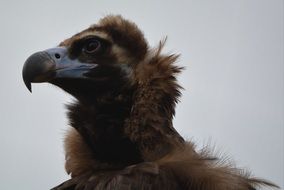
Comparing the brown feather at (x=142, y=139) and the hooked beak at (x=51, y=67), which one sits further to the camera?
the hooked beak at (x=51, y=67)

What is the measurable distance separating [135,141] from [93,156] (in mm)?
460

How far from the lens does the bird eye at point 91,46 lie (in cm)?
606

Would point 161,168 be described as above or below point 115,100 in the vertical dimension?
below

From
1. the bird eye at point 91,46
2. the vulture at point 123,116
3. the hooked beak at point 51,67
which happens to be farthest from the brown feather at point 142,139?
the hooked beak at point 51,67

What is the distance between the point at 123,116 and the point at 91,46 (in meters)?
0.97

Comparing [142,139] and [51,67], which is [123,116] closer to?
[142,139]

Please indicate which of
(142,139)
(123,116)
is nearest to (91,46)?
(123,116)

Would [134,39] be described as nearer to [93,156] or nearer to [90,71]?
[90,71]

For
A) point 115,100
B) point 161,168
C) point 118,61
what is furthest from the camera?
point 118,61

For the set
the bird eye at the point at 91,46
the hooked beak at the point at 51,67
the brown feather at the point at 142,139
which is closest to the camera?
the brown feather at the point at 142,139

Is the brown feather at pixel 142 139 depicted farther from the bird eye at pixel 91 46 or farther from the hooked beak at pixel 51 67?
the hooked beak at pixel 51 67

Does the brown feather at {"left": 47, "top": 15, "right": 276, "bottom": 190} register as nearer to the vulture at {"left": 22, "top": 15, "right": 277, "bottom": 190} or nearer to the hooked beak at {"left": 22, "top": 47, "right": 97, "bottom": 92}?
the vulture at {"left": 22, "top": 15, "right": 277, "bottom": 190}

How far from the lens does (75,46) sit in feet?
20.0

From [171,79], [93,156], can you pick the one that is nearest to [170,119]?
[171,79]
